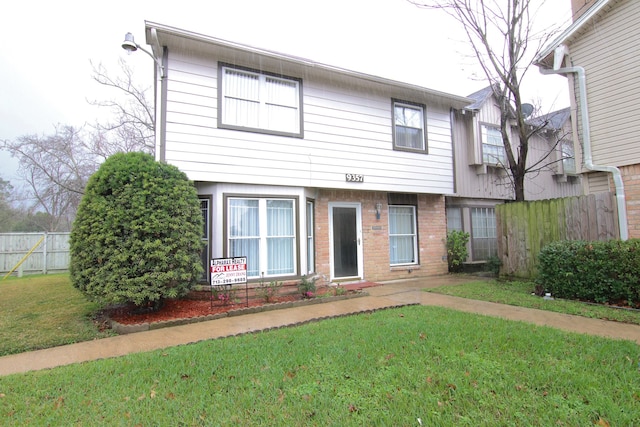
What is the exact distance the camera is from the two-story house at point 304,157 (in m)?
7.43

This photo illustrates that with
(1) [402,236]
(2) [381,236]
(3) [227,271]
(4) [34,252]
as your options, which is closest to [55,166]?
(4) [34,252]

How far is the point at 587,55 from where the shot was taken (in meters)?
8.99

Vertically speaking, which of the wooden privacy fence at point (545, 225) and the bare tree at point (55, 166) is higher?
the bare tree at point (55, 166)

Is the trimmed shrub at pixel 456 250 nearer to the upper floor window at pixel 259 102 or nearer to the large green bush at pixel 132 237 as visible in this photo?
the upper floor window at pixel 259 102

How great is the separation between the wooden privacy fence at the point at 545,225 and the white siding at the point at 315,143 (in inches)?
92.2

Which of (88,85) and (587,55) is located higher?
(88,85)

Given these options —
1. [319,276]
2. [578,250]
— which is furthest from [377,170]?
[578,250]

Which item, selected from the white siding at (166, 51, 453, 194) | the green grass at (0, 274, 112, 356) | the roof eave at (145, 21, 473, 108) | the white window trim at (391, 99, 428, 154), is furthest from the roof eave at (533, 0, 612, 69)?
the green grass at (0, 274, 112, 356)

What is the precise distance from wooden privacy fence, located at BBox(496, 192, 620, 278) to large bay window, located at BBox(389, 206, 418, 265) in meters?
2.39

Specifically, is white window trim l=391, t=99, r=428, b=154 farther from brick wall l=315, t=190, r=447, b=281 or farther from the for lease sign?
the for lease sign

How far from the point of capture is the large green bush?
5.55 meters

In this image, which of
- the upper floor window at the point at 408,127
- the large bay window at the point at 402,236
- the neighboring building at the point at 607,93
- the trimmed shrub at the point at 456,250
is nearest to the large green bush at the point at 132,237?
the large bay window at the point at 402,236

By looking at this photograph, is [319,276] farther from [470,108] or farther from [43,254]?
[43,254]

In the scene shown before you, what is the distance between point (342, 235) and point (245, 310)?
4.00m
